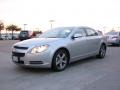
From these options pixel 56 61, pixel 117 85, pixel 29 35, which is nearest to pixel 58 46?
pixel 56 61

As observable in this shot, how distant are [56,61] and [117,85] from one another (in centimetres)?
214

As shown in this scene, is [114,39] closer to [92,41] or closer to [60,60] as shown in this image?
[92,41]

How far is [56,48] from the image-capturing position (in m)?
6.47

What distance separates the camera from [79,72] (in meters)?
6.48

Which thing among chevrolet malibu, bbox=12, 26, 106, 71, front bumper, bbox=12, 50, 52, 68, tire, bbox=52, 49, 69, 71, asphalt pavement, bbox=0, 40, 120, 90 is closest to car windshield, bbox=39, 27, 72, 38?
chevrolet malibu, bbox=12, 26, 106, 71

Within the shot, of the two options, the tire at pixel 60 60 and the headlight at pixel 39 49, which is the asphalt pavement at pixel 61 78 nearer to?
the tire at pixel 60 60

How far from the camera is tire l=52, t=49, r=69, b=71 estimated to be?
6.46m

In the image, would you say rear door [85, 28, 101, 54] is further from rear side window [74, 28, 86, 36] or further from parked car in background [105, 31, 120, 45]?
parked car in background [105, 31, 120, 45]

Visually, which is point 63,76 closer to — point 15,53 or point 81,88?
point 81,88

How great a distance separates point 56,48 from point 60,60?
45cm

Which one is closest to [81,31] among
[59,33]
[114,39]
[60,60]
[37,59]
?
[59,33]

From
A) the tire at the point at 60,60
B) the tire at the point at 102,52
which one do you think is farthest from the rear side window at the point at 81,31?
the tire at the point at 102,52

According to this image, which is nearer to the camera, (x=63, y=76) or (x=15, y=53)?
(x=63, y=76)

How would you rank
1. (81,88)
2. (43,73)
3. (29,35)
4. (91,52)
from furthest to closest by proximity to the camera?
(29,35) → (91,52) → (43,73) → (81,88)
